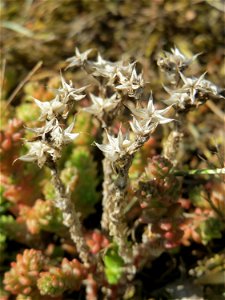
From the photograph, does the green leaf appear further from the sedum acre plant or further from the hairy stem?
→ the hairy stem

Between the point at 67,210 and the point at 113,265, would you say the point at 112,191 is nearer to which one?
the point at 67,210

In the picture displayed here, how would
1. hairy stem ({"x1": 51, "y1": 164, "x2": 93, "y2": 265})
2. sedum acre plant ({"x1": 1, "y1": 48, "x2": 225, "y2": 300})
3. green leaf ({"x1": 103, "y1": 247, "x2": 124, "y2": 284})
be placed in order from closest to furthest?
sedum acre plant ({"x1": 1, "y1": 48, "x2": 225, "y2": 300}) < hairy stem ({"x1": 51, "y1": 164, "x2": 93, "y2": 265}) < green leaf ({"x1": 103, "y1": 247, "x2": 124, "y2": 284})

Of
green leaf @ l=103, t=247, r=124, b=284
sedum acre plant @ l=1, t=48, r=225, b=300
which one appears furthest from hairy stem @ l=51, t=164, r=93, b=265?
green leaf @ l=103, t=247, r=124, b=284

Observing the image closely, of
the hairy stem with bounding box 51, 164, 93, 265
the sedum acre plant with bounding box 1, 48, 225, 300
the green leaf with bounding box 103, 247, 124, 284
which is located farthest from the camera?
the green leaf with bounding box 103, 247, 124, 284

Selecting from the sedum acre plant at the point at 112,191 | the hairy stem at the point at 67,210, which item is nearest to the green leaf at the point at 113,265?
the sedum acre plant at the point at 112,191

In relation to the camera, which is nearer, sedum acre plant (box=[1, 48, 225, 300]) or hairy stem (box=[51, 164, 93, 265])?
sedum acre plant (box=[1, 48, 225, 300])

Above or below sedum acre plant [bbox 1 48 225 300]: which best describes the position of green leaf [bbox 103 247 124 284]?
below

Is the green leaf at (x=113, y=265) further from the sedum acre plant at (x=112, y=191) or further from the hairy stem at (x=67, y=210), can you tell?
the hairy stem at (x=67, y=210)

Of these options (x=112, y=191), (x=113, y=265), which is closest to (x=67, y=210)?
(x=112, y=191)

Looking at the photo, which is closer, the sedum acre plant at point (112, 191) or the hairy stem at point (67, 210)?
the sedum acre plant at point (112, 191)

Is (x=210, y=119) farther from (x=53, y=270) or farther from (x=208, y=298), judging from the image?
(x=53, y=270)

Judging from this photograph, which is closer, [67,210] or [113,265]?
[67,210]

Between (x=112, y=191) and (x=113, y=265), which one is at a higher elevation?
(x=112, y=191)
